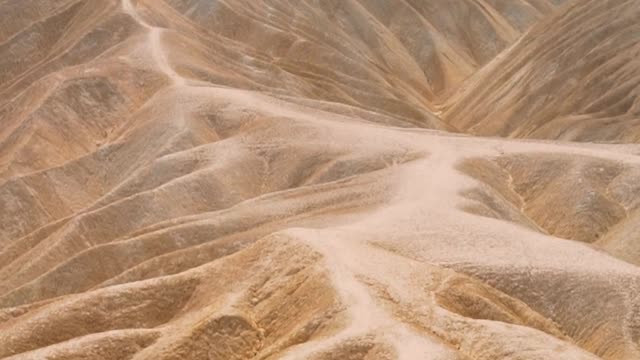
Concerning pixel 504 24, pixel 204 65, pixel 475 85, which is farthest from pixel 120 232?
pixel 504 24

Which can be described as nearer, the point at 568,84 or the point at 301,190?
the point at 301,190

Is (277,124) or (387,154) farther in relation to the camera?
(277,124)

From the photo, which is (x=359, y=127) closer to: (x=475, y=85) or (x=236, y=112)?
(x=236, y=112)

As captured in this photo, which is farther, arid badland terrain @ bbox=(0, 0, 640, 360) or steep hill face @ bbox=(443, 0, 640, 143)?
steep hill face @ bbox=(443, 0, 640, 143)

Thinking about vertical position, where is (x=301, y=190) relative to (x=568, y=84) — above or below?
below
